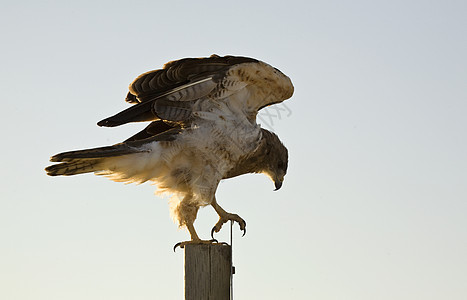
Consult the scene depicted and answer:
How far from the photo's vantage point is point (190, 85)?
5.65 metres

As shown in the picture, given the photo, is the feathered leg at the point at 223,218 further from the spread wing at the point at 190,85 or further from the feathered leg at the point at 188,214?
the spread wing at the point at 190,85

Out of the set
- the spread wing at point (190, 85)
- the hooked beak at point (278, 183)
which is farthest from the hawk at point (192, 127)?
the hooked beak at point (278, 183)

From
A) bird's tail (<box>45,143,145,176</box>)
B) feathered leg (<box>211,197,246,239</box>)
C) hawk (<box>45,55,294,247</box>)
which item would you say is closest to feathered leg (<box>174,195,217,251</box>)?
hawk (<box>45,55,294,247</box>)

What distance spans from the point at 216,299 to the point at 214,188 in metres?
1.31

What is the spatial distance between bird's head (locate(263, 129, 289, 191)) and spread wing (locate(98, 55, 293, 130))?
0.65 m

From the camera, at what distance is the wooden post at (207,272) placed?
4.54m

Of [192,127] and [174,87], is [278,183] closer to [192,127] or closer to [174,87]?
[192,127]

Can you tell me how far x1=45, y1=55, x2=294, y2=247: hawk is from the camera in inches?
222

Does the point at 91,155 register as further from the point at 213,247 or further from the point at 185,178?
the point at 213,247

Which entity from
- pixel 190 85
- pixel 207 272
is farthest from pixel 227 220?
pixel 207 272

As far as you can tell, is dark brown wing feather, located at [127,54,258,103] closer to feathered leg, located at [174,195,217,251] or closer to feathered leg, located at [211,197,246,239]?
feathered leg, located at [174,195,217,251]

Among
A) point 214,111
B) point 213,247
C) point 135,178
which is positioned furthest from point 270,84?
point 213,247

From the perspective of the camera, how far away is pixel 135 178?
5.84m

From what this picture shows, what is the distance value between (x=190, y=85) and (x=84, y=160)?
3.27ft
